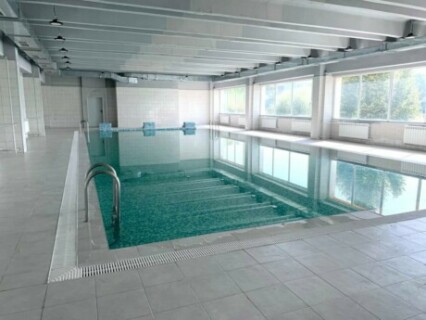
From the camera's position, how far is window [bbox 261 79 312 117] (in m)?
12.8

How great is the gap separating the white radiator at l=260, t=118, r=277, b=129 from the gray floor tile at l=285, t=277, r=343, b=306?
12.5 meters

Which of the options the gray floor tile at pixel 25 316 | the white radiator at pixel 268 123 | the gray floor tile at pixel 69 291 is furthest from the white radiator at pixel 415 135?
the gray floor tile at pixel 25 316

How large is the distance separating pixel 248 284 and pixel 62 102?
17.5m

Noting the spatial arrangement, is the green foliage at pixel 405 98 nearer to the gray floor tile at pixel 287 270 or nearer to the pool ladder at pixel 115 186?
the gray floor tile at pixel 287 270

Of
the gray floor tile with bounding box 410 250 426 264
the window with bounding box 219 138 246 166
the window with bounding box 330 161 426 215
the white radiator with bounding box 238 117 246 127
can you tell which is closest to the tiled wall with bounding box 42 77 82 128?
the white radiator with bounding box 238 117 246 127

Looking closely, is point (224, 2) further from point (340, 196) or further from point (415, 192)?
point (415, 192)

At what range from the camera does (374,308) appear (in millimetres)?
1971

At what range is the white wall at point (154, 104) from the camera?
17141mm

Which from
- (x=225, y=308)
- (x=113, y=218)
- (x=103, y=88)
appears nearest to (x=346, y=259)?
(x=225, y=308)

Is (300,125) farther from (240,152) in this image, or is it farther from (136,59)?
(136,59)

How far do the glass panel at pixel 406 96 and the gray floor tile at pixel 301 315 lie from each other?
28.3ft

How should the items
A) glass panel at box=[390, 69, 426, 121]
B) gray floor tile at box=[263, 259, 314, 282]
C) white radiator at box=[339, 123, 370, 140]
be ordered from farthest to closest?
white radiator at box=[339, 123, 370, 140]
glass panel at box=[390, 69, 426, 121]
gray floor tile at box=[263, 259, 314, 282]

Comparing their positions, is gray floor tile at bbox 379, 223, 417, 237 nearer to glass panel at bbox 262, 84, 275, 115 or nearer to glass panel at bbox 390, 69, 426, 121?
glass panel at bbox 390, 69, 426, 121

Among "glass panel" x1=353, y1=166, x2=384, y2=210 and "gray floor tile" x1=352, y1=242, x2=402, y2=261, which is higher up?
"gray floor tile" x1=352, y1=242, x2=402, y2=261
